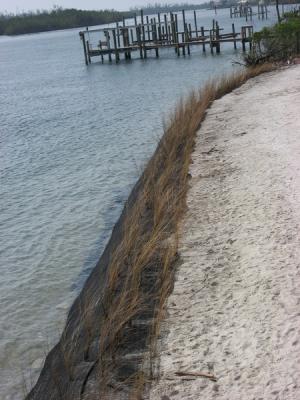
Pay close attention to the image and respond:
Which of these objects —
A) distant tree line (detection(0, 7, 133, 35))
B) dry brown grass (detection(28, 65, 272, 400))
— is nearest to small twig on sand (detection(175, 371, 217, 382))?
dry brown grass (detection(28, 65, 272, 400))

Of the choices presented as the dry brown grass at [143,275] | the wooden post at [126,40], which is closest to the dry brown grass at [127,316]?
the dry brown grass at [143,275]

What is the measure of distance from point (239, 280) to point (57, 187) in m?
6.77

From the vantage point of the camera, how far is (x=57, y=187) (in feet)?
36.8

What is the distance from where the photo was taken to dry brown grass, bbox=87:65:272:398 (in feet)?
14.1

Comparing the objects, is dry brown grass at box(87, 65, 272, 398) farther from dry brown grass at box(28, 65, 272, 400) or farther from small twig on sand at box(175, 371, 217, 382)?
small twig on sand at box(175, 371, 217, 382)

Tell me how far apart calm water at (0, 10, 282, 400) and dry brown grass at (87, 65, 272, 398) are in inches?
32.5

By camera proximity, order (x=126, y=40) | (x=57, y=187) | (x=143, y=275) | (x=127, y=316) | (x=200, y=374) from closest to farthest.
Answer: (x=200, y=374) → (x=127, y=316) → (x=143, y=275) → (x=57, y=187) → (x=126, y=40)

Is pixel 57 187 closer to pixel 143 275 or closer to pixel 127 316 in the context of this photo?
pixel 143 275

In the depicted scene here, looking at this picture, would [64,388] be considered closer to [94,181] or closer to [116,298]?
[116,298]

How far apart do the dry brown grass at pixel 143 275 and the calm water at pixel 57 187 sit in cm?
82

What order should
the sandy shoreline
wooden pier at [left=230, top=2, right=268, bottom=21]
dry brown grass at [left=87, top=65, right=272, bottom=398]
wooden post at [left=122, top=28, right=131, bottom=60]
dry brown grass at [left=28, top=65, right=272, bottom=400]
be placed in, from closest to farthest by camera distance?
the sandy shoreline
dry brown grass at [left=28, top=65, right=272, bottom=400]
dry brown grass at [left=87, top=65, right=272, bottom=398]
wooden post at [left=122, top=28, right=131, bottom=60]
wooden pier at [left=230, top=2, right=268, bottom=21]

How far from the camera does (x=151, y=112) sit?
59.0 ft

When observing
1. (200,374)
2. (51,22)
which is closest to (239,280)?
(200,374)

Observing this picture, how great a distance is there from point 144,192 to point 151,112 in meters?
10.4
